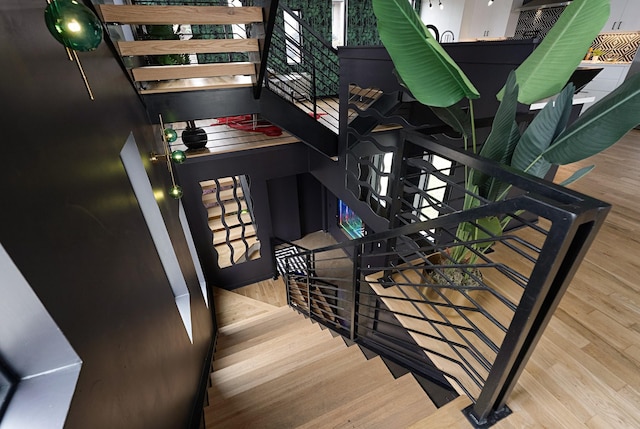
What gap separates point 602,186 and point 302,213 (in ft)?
14.9

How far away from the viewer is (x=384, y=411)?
1.57 meters

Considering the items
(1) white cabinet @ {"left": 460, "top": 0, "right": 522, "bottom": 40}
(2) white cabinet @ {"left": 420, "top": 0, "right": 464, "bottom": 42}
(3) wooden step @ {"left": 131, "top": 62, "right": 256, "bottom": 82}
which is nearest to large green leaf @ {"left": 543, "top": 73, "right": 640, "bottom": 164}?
(3) wooden step @ {"left": 131, "top": 62, "right": 256, "bottom": 82}

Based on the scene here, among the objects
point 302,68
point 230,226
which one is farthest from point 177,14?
point 302,68

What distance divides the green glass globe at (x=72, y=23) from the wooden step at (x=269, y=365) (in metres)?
2.26

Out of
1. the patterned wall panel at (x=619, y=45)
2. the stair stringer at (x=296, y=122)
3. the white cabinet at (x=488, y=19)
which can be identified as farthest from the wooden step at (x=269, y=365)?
the patterned wall panel at (x=619, y=45)

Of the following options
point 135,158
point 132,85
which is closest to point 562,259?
point 135,158

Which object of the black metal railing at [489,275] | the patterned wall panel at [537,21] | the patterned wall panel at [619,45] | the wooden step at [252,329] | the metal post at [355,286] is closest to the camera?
the black metal railing at [489,275]

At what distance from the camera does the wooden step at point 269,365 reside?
2.33 m

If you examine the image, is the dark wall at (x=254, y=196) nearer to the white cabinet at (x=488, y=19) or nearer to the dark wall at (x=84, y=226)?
the dark wall at (x=84, y=226)

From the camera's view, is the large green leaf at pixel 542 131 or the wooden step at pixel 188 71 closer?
the large green leaf at pixel 542 131

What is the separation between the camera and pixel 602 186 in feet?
9.98

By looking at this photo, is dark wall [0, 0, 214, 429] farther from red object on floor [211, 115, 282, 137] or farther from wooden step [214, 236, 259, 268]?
wooden step [214, 236, 259, 268]

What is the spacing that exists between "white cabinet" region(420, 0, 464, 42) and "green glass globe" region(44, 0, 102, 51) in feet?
21.2

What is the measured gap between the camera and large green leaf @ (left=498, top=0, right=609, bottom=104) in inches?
38.8
